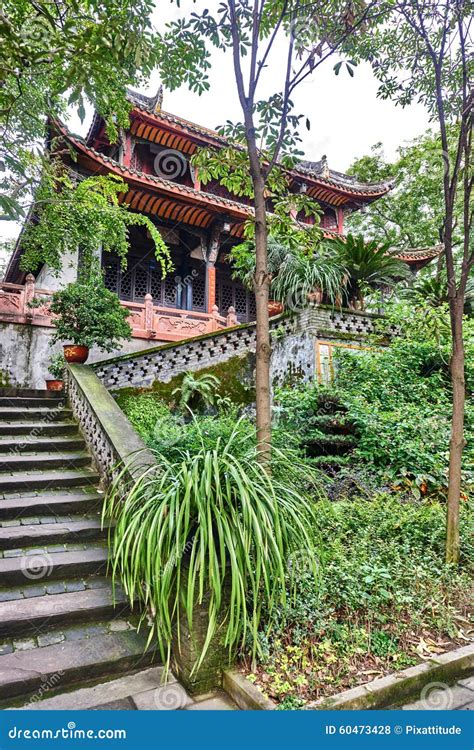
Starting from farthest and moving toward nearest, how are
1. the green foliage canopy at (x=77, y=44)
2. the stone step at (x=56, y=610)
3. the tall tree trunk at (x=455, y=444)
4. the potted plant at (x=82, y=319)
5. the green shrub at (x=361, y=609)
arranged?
the potted plant at (x=82, y=319)
the tall tree trunk at (x=455, y=444)
the green foliage canopy at (x=77, y=44)
the stone step at (x=56, y=610)
the green shrub at (x=361, y=609)

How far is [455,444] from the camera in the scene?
3.33 metres

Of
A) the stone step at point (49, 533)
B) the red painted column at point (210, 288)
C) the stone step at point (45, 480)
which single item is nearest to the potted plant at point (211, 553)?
the stone step at point (49, 533)

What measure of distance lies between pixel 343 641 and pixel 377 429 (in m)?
3.23

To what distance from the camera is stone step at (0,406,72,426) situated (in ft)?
16.9

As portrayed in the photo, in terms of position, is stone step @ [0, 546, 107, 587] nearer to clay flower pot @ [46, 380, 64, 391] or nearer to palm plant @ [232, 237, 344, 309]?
clay flower pot @ [46, 380, 64, 391]

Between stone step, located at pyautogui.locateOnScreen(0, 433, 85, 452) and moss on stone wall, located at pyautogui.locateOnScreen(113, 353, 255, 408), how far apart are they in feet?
6.62

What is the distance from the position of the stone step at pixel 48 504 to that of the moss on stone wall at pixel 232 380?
294cm

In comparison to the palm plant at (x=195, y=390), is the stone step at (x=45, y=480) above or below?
below

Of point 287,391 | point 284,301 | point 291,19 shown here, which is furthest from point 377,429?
point 291,19

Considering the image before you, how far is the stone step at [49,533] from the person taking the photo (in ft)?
10.3

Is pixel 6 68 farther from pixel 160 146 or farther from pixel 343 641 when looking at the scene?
pixel 160 146

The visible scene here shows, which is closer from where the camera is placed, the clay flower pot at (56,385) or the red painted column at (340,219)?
the clay flower pot at (56,385)

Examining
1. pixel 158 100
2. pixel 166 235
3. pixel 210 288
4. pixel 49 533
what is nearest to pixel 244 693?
pixel 49 533

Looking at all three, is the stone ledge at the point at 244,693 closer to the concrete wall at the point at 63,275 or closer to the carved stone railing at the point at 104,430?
the carved stone railing at the point at 104,430
